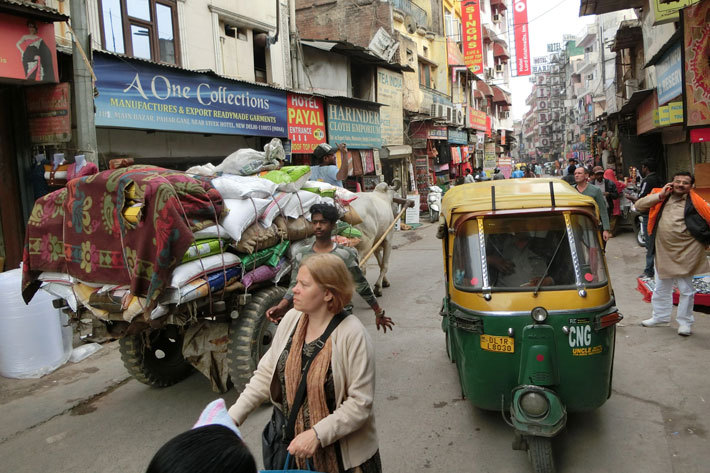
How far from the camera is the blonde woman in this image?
220cm

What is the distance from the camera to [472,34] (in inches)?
1256

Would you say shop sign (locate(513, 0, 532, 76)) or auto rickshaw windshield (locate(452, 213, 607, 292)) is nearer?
auto rickshaw windshield (locate(452, 213, 607, 292))

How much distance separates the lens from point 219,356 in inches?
186

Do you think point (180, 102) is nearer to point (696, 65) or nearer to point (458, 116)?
point (696, 65)

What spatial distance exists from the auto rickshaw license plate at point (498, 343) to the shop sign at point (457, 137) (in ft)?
79.9

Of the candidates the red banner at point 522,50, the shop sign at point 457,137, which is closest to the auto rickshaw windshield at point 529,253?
→ the shop sign at point 457,137

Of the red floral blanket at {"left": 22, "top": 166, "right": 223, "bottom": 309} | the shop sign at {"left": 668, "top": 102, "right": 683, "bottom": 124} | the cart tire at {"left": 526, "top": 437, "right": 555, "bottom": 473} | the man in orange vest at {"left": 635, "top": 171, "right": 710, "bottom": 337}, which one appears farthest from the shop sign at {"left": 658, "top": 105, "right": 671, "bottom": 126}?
the red floral blanket at {"left": 22, "top": 166, "right": 223, "bottom": 309}

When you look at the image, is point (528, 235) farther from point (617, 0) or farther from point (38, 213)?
point (617, 0)

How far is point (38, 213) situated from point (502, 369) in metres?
3.84

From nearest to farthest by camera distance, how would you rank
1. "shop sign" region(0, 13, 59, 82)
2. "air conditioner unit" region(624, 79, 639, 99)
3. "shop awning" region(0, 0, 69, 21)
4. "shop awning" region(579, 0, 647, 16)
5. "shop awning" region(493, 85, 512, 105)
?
"shop awning" region(0, 0, 69, 21)
"shop sign" region(0, 13, 59, 82)
"shop awning" region(579, 0, 647, 16)
"air conditioner unit" region(624, 79, 639, 99)
"shop awning" region(493, 85, 512, 105)

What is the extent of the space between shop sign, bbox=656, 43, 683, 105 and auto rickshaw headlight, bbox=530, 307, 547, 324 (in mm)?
7744

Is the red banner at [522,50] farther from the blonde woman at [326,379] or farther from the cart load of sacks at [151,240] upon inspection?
the blonde woman at [326,379]

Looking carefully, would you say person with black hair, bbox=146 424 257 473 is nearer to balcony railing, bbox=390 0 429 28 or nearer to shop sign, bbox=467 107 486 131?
balcony railing, bbox=390 0 429 28

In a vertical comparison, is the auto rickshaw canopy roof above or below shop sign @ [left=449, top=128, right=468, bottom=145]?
below
